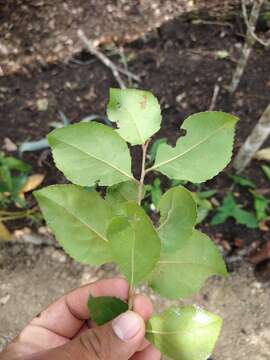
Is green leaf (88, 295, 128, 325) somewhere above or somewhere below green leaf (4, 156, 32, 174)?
above

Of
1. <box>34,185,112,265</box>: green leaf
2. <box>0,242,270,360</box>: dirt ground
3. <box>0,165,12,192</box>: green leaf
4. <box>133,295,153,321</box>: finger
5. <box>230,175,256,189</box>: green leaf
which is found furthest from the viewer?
<box>230,175,256,189</box>: green leaf

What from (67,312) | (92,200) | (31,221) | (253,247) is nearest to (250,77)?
(253,247)

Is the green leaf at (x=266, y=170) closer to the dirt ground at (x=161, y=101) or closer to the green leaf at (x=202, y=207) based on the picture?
the dirt ground at (x=161, y=101)

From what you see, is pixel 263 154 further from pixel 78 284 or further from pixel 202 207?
pixel 78 284

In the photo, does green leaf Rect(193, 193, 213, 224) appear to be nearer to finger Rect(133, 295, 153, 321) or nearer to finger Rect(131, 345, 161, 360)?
finger Rect(131, 345, 161, 360)

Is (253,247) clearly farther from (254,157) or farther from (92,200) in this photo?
(92,200)

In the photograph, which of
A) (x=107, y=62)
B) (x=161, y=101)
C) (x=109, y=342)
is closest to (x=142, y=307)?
(x=109, y=342)

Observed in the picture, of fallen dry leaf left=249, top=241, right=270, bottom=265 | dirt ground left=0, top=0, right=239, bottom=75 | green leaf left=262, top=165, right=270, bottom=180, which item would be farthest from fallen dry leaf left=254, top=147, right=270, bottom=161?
dirt ground left=0, top=0, right=239, bottom=75
